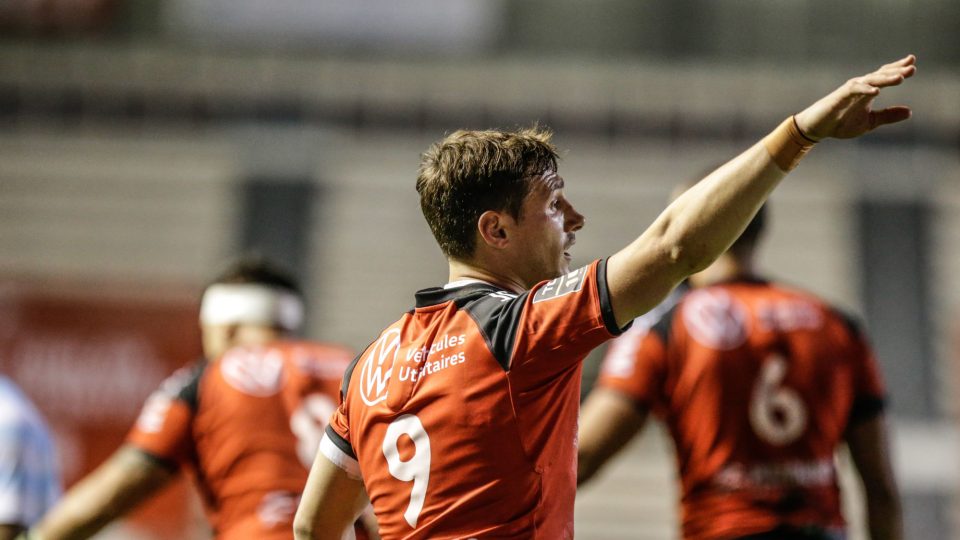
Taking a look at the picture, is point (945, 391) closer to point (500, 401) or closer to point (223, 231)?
point (223, 231)

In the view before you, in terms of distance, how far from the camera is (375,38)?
36.6ft

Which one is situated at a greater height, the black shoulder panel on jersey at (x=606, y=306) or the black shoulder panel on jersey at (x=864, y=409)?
the black shoulder panel on jersey at (x=606, y=306)

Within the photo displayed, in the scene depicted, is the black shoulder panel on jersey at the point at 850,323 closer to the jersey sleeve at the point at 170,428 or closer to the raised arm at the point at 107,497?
the jersey sleeve at the point at 170,428

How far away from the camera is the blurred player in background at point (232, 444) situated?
13.2 feet

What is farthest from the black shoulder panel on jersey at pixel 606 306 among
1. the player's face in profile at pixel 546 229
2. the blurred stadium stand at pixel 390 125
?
the blurred stadium stand at pixel 390 125

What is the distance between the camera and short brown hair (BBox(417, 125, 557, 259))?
98.1 inches

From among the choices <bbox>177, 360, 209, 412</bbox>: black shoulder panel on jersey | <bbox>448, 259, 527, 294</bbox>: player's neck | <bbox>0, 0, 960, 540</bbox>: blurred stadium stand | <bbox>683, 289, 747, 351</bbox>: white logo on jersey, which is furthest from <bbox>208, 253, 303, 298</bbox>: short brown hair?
<bbox>0, 0, 960, 540</bbox>: blurred stadium stand

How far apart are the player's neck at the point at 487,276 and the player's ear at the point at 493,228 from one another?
0.07 meters

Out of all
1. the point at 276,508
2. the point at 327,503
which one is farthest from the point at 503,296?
the point at 276,508

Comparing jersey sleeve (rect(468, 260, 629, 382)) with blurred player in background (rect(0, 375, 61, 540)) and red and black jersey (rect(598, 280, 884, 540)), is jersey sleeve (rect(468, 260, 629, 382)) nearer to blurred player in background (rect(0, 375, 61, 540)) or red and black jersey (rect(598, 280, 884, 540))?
red and black jersey (rect(598, 280, 884, 540))

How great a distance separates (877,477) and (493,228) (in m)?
2.00

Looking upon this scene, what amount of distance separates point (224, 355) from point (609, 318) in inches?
95.5

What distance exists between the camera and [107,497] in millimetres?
4043

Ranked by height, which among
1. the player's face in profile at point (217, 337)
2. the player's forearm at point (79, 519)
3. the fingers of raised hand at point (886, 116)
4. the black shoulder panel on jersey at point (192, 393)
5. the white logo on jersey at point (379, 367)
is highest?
the fingers of raised hand at point (886, 116)
